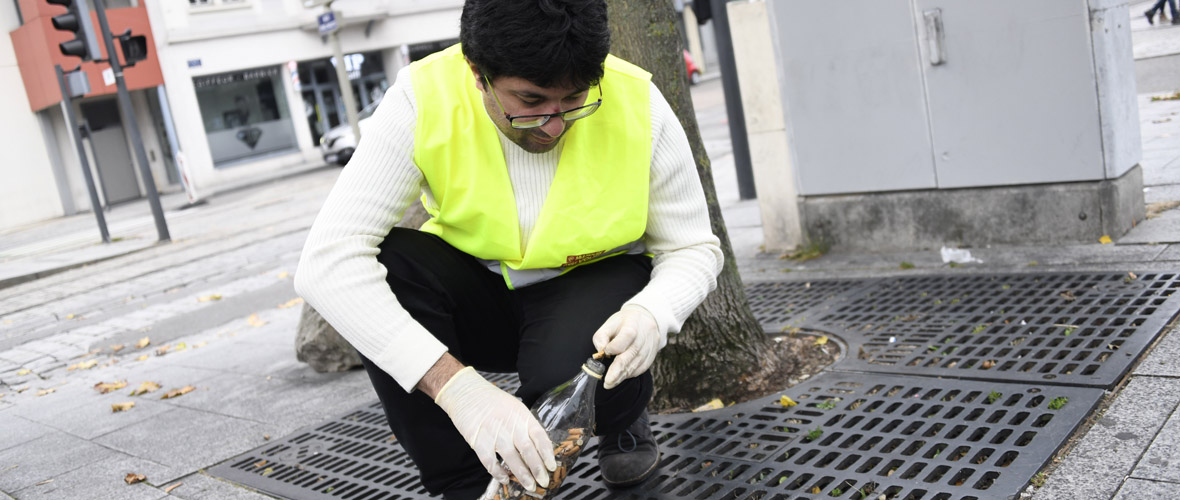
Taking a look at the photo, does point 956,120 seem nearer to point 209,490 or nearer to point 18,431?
point 209,490

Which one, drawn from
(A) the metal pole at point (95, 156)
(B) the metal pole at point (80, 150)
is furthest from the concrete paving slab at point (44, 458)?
(A) the metal pole at point (95, 156)

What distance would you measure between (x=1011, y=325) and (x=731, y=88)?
3.60 m

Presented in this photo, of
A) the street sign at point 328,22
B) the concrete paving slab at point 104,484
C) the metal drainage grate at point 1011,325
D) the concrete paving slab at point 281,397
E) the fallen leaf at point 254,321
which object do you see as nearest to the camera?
the metal drainage grate at point 1011,325

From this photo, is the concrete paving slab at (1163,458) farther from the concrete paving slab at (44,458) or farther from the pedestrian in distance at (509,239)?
the concrete paving slab at (44,458)

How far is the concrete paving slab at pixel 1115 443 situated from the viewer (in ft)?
7.07

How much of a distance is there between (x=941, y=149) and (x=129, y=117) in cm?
1116

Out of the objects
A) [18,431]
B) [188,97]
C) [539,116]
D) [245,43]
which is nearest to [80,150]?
[188,97]

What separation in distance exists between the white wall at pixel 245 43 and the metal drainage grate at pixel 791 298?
1903 cm

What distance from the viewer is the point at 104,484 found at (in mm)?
3309

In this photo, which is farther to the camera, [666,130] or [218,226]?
[218,226]

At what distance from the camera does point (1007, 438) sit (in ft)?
8.05

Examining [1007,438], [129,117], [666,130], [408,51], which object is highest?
[408,51]

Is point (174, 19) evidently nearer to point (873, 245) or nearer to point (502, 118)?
point (873, 245)

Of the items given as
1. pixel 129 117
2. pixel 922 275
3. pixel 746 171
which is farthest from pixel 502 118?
pixel 129 117
